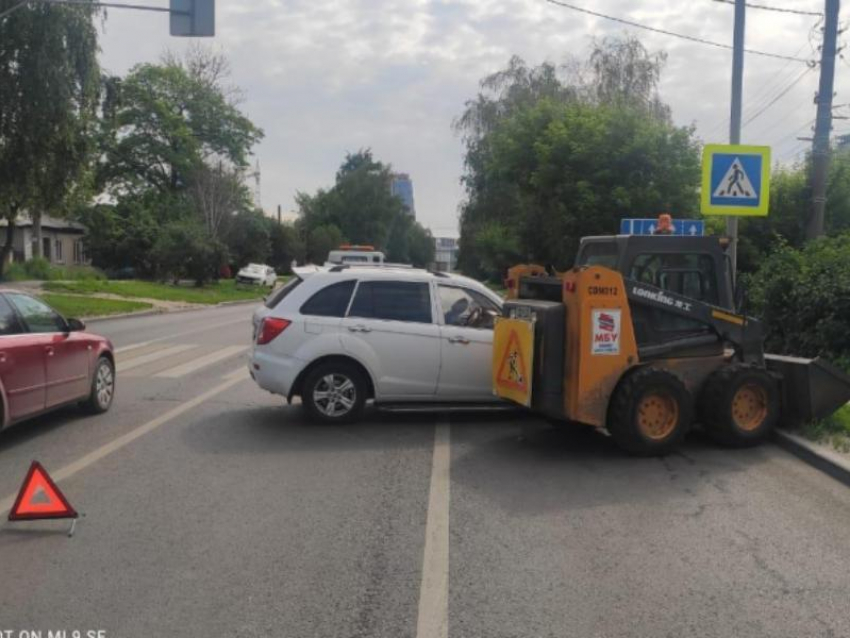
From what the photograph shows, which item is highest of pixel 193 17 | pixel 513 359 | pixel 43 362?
pixel 193 17

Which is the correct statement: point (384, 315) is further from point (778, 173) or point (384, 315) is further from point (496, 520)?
point (778, 173)

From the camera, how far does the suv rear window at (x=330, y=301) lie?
9398mm

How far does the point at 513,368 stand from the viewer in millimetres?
8375

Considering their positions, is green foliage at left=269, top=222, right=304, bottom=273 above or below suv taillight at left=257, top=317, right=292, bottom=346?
above

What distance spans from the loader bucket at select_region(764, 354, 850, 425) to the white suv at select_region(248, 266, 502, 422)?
3.15 m

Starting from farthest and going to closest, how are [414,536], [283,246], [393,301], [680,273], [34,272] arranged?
[283,246], [34,272], [393,301], [680,273], [414,536]

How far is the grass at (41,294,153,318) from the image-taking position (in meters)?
27.3

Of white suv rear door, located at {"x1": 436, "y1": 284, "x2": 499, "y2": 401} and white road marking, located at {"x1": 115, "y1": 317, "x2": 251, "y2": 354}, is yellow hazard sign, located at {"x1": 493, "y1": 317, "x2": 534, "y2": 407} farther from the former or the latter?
white road marking, located at {"x1": 115, "y1": 317, "x2": 251, "y2": 354}

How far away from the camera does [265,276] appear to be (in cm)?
5688

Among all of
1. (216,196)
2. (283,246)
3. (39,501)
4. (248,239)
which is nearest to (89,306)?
(39,501)

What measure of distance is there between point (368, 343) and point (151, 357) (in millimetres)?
8208

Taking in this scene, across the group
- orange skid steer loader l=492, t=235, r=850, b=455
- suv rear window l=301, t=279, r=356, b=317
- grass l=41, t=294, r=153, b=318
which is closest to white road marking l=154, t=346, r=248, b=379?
suv rear window l=301, t=279, r=356, b=317

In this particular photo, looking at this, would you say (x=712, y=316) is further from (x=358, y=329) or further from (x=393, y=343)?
(x=358, y=329)

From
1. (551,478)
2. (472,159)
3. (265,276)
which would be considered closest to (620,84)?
(472,159)
